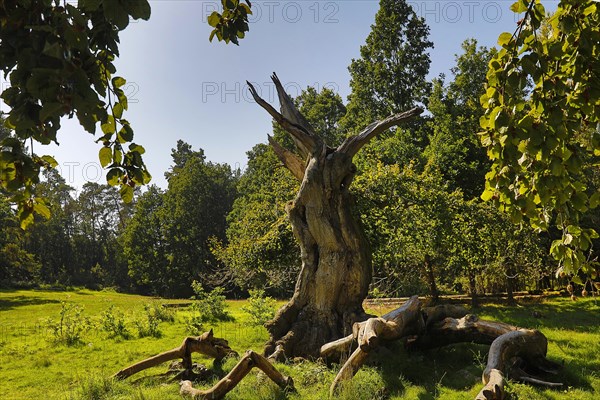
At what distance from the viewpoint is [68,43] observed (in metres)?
1.39

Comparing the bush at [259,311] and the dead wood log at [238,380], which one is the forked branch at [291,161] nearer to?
the bush at [259,311]

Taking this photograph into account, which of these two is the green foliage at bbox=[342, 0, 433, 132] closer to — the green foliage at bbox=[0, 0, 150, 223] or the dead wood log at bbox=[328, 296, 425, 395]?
the dead wood log at bbox=[328, 296, 425, 395]

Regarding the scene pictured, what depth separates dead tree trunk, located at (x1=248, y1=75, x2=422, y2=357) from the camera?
30.1 feet

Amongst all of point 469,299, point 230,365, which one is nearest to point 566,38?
point 230,365

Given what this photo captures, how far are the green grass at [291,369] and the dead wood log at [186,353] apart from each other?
0.25m

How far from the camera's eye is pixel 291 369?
25.3 feet

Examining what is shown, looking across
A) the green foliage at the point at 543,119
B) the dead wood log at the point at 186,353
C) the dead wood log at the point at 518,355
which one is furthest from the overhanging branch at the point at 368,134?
the green foliage at the point at 543,119

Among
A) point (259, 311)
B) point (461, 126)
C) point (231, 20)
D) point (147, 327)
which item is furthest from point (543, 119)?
point (461, 126)

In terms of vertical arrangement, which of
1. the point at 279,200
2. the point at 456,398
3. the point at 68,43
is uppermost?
the point at 279,200

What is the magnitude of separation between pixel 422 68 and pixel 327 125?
11.2m

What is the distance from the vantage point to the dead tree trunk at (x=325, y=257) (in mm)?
9172

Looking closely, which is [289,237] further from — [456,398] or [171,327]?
[456,398]

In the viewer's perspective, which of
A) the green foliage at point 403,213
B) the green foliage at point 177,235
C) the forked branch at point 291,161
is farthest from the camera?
the green foliage at point 177,235

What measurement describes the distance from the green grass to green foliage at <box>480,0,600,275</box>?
14.2ft
